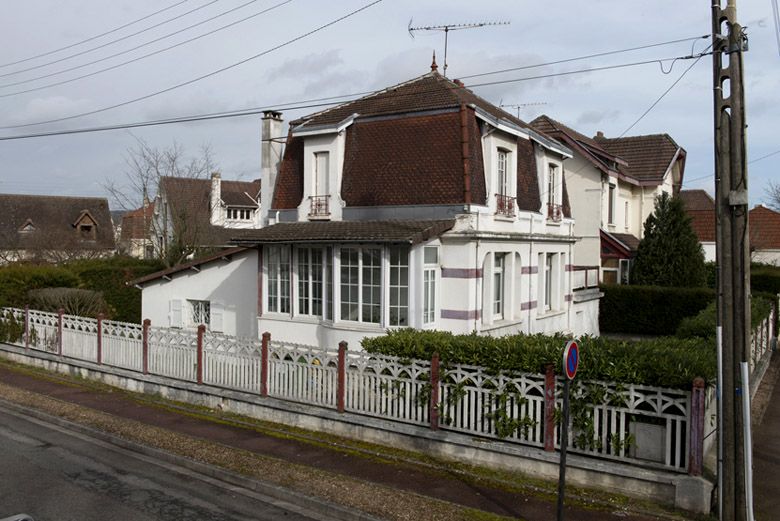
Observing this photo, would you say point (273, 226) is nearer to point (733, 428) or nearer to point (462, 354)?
point (462, 354)

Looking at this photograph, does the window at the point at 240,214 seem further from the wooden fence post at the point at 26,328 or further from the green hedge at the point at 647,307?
the wooden fence post at the point at 26,328

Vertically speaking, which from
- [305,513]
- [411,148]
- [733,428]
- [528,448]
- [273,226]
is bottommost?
[305,513]

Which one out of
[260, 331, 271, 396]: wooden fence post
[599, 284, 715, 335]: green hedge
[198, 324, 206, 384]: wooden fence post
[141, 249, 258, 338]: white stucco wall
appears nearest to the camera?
[260, 331, 271, 396]: wooden fence post

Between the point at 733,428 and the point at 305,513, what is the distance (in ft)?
16.8

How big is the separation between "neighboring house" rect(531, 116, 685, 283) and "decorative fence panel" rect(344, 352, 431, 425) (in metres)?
19.5

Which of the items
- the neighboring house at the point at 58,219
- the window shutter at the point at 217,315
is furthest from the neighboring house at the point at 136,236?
the window shutter at the point at 217,315

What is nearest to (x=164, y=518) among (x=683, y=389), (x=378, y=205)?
(x=683, y=389)

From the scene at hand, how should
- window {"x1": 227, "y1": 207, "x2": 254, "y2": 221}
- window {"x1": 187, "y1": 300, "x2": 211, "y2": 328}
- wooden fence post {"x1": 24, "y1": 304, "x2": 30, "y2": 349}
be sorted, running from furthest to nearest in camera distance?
window {"x1": 227, "y1": 207, "x2": 254, "y2": 221}, window {"x1": 187, "y1": 300, "x2": 211, "y2": 328}, wooden fence post {"x1": 24, "y1": 304, "x2": 30, "y2": 349}

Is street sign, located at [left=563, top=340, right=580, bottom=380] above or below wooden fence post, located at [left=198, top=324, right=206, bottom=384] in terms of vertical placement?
above

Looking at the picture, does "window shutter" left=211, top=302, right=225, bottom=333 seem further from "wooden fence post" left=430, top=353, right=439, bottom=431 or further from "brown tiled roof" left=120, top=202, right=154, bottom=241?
"brown tiled roof" left=120, top=202, right=154, bottom=241

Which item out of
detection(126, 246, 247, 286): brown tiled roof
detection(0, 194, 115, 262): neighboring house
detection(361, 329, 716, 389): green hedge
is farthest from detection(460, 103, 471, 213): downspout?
detection(0, 194, 115, 262): neighboring house

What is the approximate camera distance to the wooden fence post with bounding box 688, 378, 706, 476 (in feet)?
25.4

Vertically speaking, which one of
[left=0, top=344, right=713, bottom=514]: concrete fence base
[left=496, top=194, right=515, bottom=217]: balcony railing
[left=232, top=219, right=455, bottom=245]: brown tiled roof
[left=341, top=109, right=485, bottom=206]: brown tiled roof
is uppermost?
[left=341, top=109, right=485, bottom=206]: brown tiled roof

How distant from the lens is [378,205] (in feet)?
53.4
